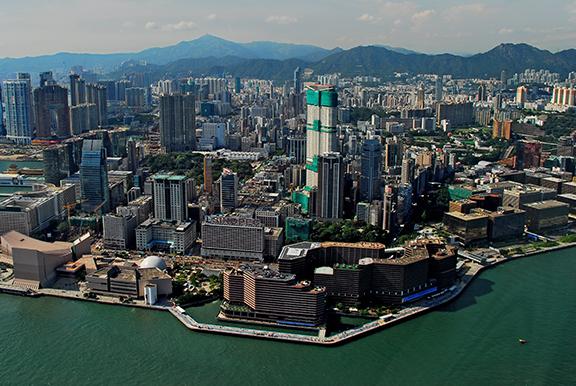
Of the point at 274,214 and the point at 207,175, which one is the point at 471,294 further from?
the point at 207,175

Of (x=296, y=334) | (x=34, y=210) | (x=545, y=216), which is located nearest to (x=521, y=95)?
(x=545, y=216)

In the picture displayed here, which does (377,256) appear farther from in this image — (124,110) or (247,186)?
(124,110)

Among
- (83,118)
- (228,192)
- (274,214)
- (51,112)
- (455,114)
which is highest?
(51,112)

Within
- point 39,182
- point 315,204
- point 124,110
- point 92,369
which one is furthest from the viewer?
point 124,110

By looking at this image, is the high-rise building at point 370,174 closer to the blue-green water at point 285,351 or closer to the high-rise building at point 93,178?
the blue-green water at point 285,351

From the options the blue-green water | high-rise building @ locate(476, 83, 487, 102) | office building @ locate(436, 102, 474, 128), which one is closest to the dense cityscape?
the blue-green water

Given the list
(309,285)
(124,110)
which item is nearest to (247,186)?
(309,285)
